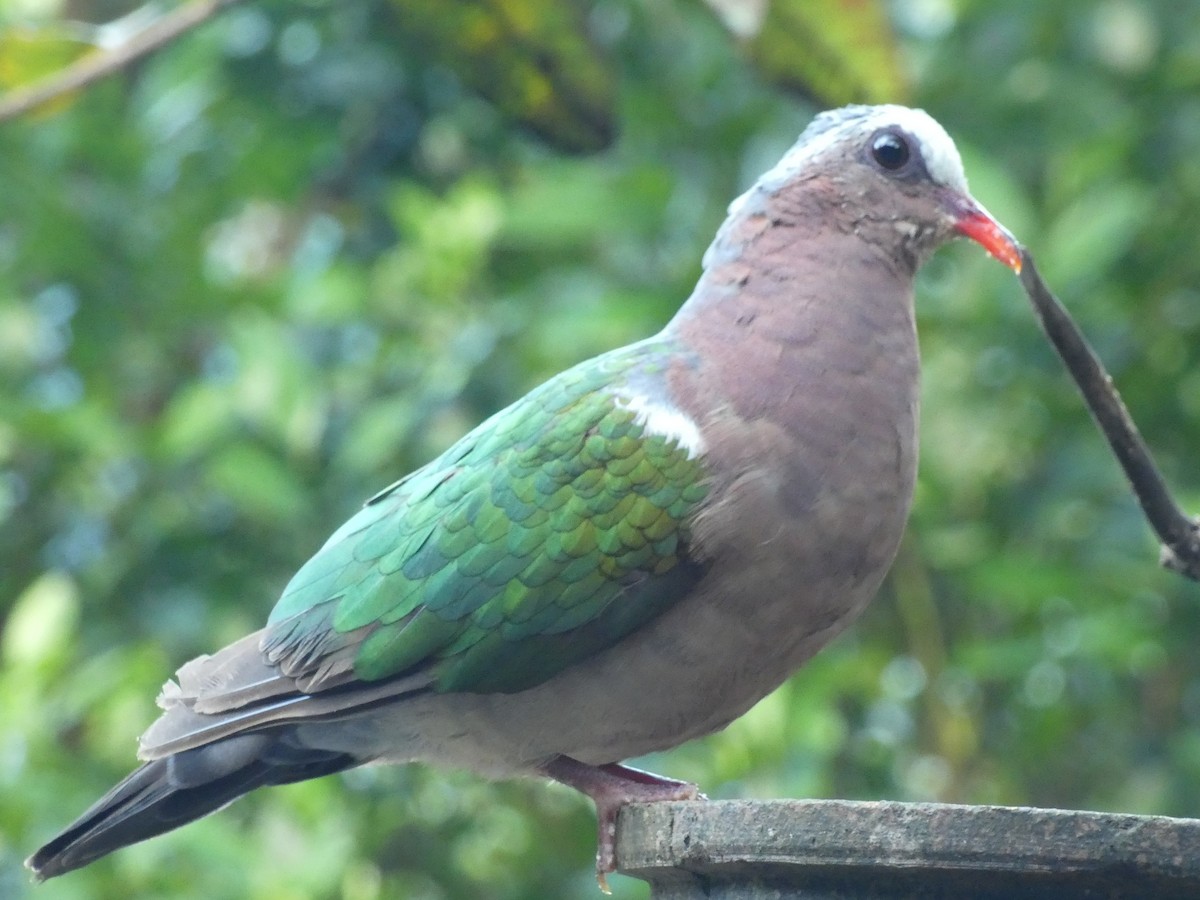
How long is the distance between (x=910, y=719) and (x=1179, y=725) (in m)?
0.67

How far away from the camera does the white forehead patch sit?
2633 mm

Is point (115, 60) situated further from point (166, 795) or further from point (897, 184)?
point (897, 184)

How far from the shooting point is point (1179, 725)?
4109mm

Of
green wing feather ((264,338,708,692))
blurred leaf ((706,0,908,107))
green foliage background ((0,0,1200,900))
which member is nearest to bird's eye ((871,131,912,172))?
blurred leaf ((706,0,908,107))

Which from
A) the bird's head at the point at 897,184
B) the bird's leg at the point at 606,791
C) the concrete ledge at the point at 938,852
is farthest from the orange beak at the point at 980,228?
the concrete ledge at the point at 938,852

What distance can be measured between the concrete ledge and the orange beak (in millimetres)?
1078

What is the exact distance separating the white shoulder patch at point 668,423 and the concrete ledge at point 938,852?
72cm

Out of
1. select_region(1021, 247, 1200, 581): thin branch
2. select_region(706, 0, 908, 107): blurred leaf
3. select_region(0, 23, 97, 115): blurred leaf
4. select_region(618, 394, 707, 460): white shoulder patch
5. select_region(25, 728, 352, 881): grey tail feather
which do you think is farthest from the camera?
select_region(0, 23, 97, 115): blurred leaf

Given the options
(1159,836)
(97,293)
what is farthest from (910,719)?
(1159,836)

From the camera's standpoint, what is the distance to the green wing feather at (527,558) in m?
2.34

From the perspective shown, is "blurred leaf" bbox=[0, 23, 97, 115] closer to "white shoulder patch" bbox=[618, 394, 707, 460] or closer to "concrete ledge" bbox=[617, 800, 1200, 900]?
"white shoulder patch" bbox=[618, 394, 707, 460]

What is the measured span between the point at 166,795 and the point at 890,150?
5.05 feet

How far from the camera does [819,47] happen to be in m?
2.25

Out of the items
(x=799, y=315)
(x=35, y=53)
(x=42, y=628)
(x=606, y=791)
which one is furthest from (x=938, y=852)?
(x=42, y=628)
